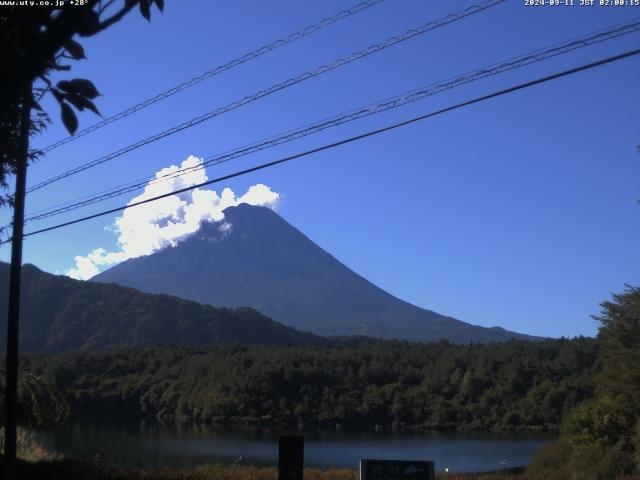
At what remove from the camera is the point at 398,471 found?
31.1 ft

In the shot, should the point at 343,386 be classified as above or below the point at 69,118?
below

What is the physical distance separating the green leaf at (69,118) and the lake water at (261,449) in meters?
28.2

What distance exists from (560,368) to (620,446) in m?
47.4

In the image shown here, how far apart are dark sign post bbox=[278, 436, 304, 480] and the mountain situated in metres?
114

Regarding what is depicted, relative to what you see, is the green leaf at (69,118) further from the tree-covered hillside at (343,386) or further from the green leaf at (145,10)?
the tree-covered hillside at (343,386)

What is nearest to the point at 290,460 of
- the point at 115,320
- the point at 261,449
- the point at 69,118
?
the point at 69,118

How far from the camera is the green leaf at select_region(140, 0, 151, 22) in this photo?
4074mm

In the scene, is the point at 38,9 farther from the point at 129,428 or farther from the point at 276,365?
the point at 276,365

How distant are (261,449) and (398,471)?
1553 inches

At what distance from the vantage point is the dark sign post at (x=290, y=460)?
8.87 meters

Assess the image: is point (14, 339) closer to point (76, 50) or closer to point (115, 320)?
point (76, 50)

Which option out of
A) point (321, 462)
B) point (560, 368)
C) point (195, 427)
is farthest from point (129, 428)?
point (560, 368)

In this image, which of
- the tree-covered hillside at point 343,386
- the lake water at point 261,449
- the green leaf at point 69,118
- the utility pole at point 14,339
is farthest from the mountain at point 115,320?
the green leaf at point 69,118

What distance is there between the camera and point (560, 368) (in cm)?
7462
